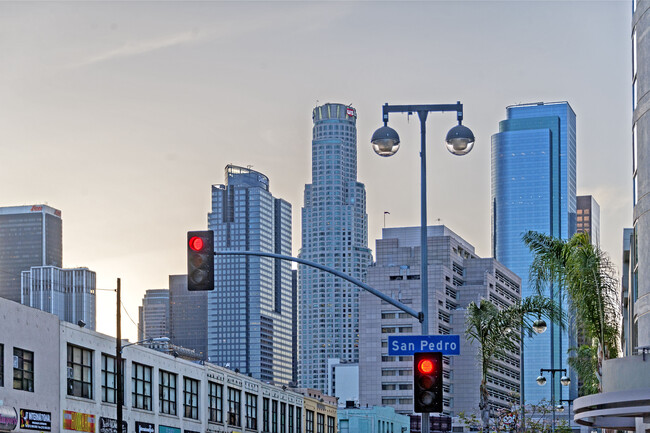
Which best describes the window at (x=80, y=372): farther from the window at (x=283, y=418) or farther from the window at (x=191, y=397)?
the window at (x=283, y=418)

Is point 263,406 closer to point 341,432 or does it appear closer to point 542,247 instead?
point 542,247

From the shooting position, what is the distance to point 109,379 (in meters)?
64.6

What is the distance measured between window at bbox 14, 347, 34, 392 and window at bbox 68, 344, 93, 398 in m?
3.91

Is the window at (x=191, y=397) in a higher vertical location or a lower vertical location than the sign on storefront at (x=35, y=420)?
higher

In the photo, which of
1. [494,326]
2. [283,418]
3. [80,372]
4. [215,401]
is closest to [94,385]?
[80,372]

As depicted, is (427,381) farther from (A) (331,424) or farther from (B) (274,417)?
(A) (331,424)

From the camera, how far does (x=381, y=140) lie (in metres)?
26.7

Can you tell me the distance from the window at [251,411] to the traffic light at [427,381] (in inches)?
→ 2584

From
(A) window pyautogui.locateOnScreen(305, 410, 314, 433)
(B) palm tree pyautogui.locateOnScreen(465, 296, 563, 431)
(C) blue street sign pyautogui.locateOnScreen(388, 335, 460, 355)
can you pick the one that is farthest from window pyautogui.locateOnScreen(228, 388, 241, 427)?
(C) blue street sign pyautogui.locateOnScreen(388, 335, 460, 355)

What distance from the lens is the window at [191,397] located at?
76.1m

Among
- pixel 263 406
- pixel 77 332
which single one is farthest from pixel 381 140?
pixel 263 406

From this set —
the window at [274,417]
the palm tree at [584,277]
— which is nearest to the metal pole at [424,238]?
the palm tree at [584,277]

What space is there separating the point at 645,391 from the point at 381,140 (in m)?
8.86

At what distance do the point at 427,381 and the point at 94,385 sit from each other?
41.7 m
